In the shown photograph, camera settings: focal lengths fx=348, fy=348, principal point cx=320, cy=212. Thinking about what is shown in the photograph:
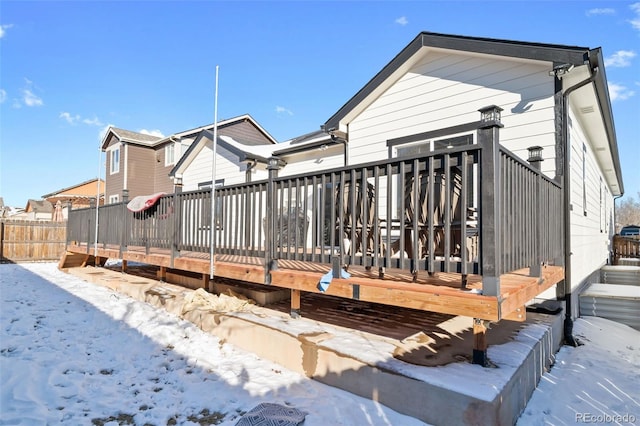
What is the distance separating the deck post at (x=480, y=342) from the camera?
259 cm

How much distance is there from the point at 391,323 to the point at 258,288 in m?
2.18

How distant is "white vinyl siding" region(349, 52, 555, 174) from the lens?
4.78 m

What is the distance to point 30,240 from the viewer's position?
1333cm

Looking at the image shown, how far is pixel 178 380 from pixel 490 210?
3005 millimetres

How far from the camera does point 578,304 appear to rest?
18.6 feet

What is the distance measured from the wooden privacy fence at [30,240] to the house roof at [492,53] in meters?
12.9

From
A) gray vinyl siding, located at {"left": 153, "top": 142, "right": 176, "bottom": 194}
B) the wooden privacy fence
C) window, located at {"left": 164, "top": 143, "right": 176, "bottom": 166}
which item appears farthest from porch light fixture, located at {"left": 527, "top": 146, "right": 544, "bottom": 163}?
gray vinyl siding, located at {"left": 153, "top": 142, "right": 176, "bottom": 194}

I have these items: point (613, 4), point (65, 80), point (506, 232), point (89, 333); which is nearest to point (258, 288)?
point (89, 333)

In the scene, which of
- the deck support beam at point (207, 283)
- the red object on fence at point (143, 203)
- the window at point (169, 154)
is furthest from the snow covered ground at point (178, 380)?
the window at point (169, 154)

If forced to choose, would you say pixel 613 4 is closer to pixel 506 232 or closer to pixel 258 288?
pixel 506 232

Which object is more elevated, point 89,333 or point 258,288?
point 258,288

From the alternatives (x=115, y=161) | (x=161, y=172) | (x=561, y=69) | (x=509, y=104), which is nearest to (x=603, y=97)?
(x=561, y=69)

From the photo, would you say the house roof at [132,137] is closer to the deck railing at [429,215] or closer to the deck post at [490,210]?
the deck railing at [429,215]

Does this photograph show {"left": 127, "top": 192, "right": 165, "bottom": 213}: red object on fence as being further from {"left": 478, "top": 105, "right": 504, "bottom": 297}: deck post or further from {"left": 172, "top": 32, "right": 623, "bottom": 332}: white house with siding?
{"left": 478, "top": 105, "right": 504, "bottom": 297}: deck post
